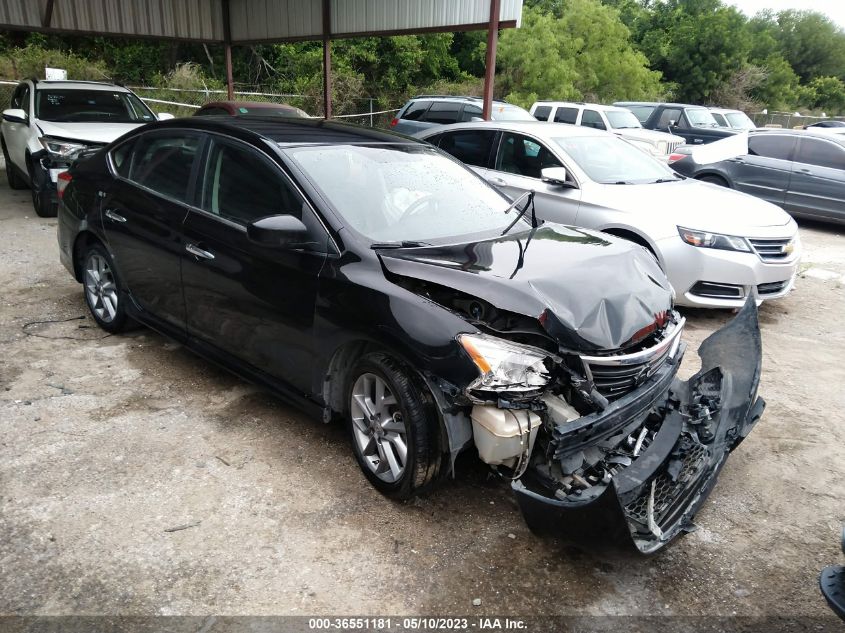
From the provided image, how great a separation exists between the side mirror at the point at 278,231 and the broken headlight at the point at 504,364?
1.07 metres

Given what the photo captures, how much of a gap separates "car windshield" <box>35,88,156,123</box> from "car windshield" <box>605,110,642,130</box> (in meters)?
10.1

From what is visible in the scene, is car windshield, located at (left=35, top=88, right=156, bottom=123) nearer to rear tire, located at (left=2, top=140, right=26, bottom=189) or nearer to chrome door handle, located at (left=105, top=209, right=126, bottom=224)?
rear tire, located at (left=2, top=140, right=26, bottom=189)

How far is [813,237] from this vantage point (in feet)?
34.1

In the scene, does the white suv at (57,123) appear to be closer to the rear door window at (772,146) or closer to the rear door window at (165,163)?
the rear door window at (165,163)

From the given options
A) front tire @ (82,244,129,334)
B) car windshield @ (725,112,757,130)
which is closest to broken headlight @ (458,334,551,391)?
front tire @ (82,244,129,334)

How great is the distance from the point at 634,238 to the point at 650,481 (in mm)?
3599

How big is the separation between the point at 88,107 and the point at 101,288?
5.62 metres

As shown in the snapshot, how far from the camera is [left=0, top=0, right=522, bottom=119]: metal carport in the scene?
35.4 feet

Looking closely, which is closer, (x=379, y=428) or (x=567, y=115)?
(x=379, y=428)

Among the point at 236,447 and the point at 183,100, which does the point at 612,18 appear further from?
the point at 236,447

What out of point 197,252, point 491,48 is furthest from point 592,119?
point 197,252

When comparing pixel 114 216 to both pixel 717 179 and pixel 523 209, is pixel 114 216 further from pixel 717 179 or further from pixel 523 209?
pixel 717 179

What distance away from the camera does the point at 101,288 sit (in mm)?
4984

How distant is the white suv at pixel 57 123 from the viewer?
27.4 ft
